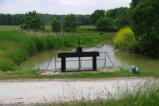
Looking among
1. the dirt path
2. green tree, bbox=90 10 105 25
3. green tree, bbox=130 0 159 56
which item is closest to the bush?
green tree, bbox=130 0 159 56

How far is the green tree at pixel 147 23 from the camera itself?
98.3ft

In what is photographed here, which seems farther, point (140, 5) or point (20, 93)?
point (140, 5)

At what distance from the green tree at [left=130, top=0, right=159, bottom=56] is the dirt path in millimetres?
21993

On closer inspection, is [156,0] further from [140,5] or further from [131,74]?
[131,74]

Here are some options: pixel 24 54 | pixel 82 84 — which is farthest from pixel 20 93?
pixel 24 54

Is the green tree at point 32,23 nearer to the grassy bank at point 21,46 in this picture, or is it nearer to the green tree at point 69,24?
the grassy bank at point 21,46

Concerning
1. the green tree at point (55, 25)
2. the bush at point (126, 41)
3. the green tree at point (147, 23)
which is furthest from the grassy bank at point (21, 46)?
the green tree at point (55, 25)

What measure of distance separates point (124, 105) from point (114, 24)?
8939cm

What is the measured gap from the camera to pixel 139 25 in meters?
31.4

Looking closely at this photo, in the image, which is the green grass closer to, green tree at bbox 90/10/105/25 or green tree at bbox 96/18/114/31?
green tree at bbox 96/18/114/31

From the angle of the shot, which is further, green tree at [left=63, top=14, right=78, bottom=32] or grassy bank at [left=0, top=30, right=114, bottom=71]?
green tree at [left=63, top=14, right=78, bottom=32]

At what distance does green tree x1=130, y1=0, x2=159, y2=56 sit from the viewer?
1180 inches

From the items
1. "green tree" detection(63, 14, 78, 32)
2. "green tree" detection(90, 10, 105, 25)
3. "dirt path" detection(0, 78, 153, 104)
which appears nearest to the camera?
"dirt path" detection(0, 78, 153, 104)

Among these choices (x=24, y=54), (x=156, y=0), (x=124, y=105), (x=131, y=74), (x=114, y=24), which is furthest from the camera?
(x=114, y=24)
